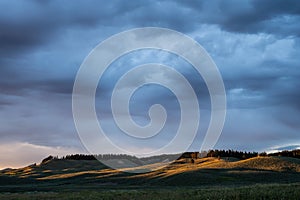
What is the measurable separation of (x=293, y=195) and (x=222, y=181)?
229 feet

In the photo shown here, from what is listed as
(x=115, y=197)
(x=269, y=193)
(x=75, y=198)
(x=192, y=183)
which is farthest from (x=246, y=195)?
(x=192, y=183)

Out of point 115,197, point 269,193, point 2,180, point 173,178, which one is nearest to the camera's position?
point 269,193

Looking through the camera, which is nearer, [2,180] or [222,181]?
[222,181]

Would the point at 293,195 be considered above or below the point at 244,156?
below

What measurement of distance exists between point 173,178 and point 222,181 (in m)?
11.4

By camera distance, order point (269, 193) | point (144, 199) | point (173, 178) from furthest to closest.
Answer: point (173, 178) < point (144, 199) < point (269, 193)

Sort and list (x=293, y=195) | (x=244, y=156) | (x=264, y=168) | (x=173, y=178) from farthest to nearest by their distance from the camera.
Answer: (x=244, y=156)
(x=264, y=168)
(x=173, y=178)
(x=293, y=195)

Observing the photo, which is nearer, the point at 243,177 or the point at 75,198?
the point at 75,198

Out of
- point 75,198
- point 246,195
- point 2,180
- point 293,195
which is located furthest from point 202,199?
point 2,180

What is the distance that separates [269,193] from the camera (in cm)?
3475

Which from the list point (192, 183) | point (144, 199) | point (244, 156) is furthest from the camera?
point (244, 156)

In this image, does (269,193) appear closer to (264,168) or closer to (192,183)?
(192,183)

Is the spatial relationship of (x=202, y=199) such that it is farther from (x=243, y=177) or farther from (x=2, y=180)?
(x=2, y=180)

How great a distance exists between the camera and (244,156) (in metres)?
198
